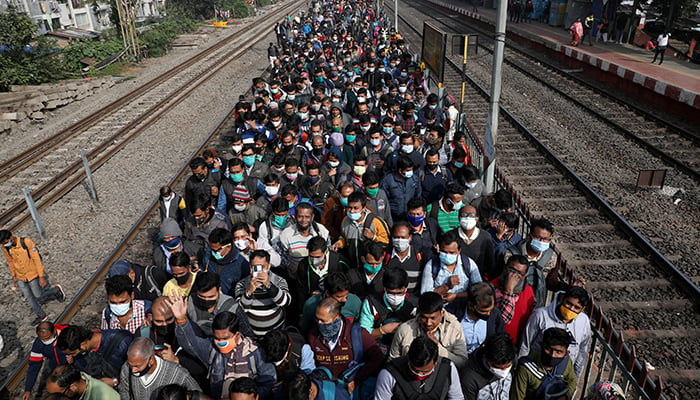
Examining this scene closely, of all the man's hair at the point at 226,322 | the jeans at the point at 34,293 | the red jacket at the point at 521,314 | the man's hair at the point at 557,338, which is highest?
the man's hair at the point at 226,322

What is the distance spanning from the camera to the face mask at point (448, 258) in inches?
184

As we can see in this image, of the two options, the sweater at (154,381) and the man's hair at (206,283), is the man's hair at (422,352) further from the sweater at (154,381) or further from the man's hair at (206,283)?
the man's hair at (206,283)

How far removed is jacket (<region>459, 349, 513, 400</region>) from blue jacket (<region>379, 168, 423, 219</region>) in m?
3.36

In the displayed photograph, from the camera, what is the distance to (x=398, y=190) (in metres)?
6.70

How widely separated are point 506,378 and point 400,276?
113 cm

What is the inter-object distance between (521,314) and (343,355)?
5.88 ft

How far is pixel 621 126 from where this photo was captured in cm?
1402

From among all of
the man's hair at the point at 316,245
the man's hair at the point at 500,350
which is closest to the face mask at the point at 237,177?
the man's hair at the point at 316,245

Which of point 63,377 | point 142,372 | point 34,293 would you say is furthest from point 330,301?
point 34,293

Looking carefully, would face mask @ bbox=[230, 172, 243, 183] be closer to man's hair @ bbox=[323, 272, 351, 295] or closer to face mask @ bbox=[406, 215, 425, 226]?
face mask @ bbox=[406, 215, 425, 226]

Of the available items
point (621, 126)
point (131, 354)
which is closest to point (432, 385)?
point (131, 354)

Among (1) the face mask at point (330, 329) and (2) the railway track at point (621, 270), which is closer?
(1) the face mask at point (330, 329)

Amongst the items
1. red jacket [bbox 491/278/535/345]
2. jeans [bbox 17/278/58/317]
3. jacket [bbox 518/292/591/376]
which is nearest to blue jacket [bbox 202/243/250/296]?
red jacket [bbox 491/278/535/345]

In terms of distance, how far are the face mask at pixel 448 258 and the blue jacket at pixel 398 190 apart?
2064mm
